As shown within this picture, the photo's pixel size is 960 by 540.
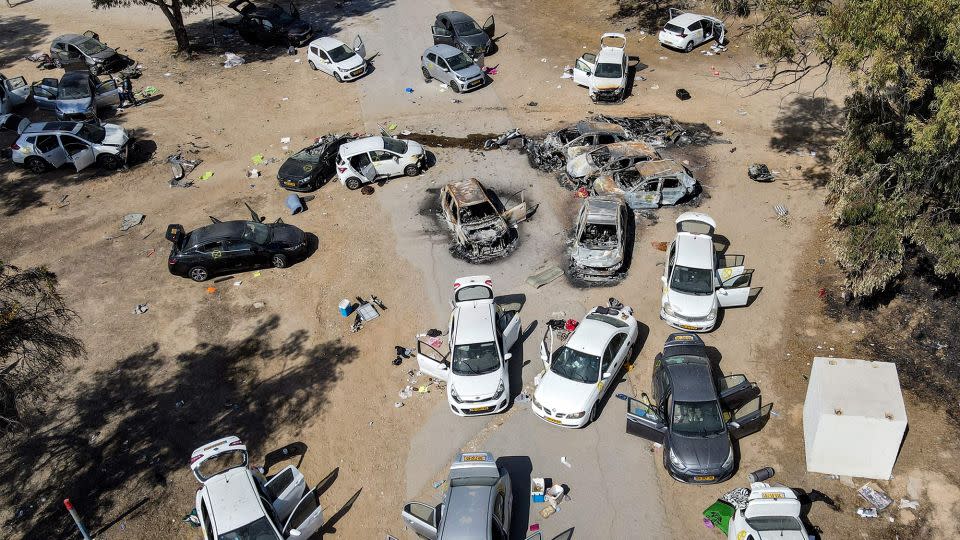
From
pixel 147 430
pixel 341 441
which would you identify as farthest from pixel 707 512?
pixel 147 430

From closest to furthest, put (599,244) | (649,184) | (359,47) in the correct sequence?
(599,244)
(649,184)
(359,47)

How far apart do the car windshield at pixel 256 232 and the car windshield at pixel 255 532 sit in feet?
30.0

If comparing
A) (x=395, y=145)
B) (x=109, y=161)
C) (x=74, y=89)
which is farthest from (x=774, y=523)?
(x=74, y=89)

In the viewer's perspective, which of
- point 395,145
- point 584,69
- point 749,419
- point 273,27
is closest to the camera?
point 749,419

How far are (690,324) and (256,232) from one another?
493 inches

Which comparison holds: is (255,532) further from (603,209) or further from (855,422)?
(603,209)

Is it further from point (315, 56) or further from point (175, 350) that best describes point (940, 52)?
point (315, 56)

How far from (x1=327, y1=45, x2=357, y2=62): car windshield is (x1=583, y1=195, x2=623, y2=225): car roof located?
1541 cm

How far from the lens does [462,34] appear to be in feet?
97.5

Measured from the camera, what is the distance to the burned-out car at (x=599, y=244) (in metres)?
17.9

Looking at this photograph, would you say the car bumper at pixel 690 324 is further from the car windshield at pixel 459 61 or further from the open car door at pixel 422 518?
the car windshield at pixel 459 61

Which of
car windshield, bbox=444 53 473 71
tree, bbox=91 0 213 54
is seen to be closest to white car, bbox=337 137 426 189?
car windshield, bbox=444 53 473 71

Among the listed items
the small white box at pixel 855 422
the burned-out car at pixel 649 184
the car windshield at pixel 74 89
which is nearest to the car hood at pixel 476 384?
the small white box at pixel 855 422

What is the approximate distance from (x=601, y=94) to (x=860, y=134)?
36.3 feet
